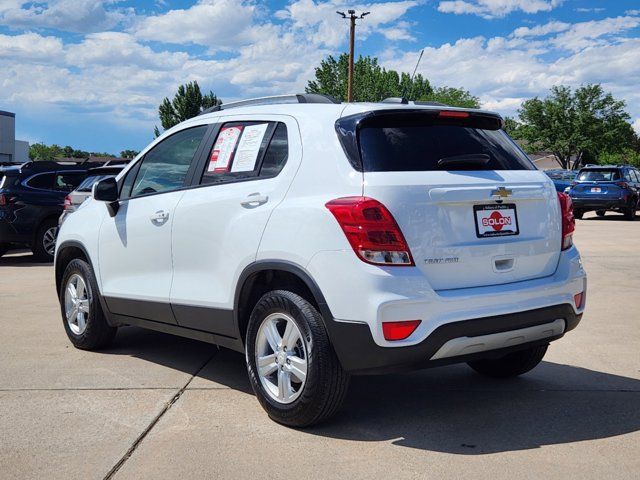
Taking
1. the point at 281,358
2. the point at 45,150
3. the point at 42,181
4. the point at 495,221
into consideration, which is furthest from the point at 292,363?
the point at 45,150

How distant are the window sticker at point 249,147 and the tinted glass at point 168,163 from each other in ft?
1.61

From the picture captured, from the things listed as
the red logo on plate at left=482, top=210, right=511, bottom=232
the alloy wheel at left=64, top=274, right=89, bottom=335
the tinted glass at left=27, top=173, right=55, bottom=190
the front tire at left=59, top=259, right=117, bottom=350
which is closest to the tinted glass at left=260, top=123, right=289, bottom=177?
the red logo on plate at left=482, top=210, right=511, bottom=232

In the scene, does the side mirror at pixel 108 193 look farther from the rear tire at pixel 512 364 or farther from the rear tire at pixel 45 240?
the rear tire at pixel 45 240

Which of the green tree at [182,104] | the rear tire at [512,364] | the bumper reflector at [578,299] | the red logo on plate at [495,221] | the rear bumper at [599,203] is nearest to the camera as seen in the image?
the red logo on plate at [495,221]

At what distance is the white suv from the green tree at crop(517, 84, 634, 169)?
66.6m

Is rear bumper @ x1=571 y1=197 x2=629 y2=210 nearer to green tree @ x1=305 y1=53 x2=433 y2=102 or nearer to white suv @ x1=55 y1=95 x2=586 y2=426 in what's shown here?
white suv @ x1=55 y1=95 x2=586 y2=426

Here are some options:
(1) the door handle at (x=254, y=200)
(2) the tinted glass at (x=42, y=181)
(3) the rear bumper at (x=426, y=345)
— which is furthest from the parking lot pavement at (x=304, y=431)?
(2) the tinted glass at (x=42, y=181)

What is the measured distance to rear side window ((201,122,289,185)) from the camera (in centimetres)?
450

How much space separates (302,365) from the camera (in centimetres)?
407

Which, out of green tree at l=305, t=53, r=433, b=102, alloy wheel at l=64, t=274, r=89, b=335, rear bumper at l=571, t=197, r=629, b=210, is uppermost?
green tree at l=305, t=53, r=433, b=102

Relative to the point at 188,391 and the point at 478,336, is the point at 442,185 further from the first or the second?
the point at 188,391

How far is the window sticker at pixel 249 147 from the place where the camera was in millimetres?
4637

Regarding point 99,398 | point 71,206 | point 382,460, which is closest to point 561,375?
point 382,460

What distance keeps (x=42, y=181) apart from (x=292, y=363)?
10.6 metres
